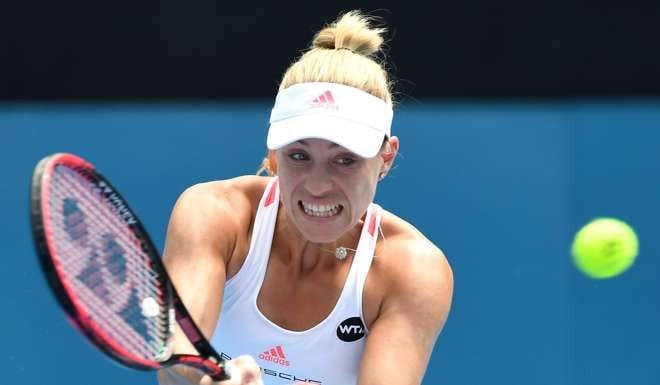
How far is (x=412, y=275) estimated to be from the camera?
2139 mm

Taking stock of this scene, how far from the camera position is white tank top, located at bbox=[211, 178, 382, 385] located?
2.19 m

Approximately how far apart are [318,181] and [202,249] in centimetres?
27

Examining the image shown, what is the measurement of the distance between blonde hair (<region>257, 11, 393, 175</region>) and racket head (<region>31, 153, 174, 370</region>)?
1.51ft

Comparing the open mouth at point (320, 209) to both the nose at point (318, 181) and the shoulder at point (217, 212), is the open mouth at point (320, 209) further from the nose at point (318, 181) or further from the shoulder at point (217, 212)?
the shoulder at point (217, 212)

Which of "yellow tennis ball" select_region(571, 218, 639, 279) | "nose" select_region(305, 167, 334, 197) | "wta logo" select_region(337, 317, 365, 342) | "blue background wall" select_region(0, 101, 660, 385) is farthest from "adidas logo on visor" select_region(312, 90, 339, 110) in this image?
"yellow tennis ball" select_region(571, 218, 639, 279)

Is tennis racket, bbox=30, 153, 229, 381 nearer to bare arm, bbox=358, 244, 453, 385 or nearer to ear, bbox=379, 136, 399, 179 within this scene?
bare arm, bbox=358, 244, 453, 385

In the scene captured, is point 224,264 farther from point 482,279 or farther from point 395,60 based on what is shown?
point 395,60

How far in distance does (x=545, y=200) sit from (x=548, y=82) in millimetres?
399

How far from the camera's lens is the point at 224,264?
6.95ft

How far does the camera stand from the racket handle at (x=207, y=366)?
67.6 inches

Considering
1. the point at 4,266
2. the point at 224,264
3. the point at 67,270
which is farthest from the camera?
the point at 4,266

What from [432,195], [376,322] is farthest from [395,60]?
[376,322]

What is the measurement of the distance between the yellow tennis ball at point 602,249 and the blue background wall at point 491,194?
29mm

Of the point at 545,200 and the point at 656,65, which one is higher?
the point at 656,65
